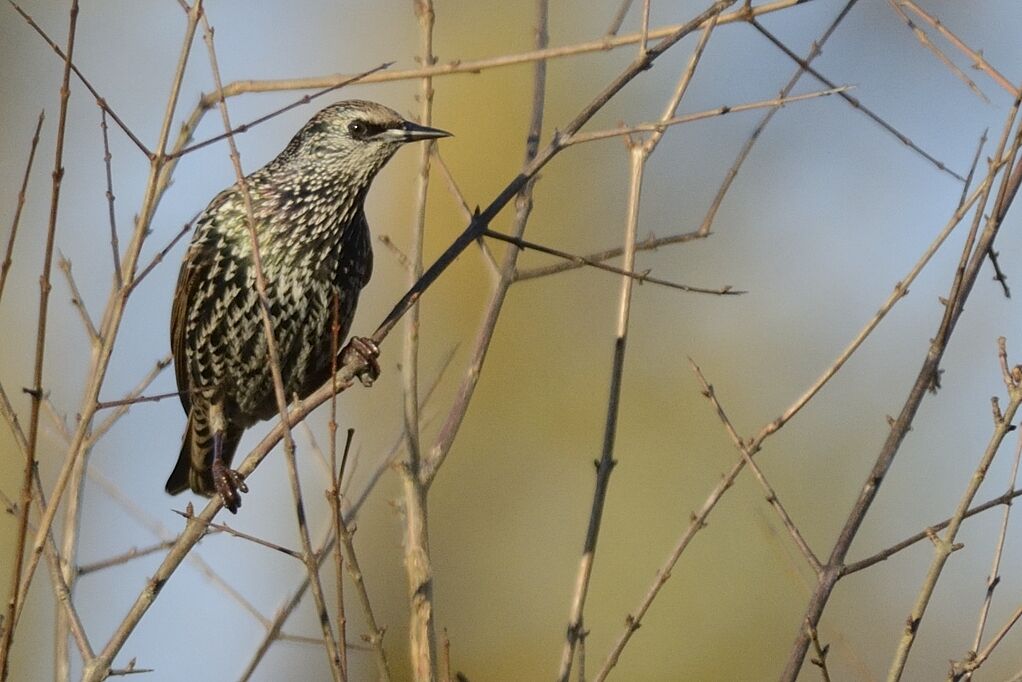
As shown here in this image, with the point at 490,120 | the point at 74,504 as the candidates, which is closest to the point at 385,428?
the point at 490,120

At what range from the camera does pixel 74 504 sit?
3387 millimetres

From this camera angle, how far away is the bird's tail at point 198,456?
492 cm

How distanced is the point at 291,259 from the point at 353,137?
49cm

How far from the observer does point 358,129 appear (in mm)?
4324

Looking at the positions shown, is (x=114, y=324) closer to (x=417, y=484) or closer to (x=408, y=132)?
(x=417, y=484)

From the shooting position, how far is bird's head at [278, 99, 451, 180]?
4242 millimetres

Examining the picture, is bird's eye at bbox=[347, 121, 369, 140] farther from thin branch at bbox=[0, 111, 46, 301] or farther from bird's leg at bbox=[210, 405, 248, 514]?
thin branch at bbox=[0, 111, 46, 301]

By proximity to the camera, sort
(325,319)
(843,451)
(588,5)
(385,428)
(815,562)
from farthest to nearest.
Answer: (588,5)
(843,451)
(385,428)
(325,319)
(815,562)

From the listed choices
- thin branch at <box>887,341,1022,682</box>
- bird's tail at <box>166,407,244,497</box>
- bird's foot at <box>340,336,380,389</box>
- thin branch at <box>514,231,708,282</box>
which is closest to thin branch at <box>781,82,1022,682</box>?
thin branch at <box>887,341,1022,682</box>

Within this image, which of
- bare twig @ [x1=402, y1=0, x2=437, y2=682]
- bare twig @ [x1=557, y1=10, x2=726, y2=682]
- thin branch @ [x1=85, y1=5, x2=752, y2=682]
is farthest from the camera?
bare twig @ [x1=402, y1=0, x2=437, y2=682]

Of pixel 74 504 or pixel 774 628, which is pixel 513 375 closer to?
pixel 774 628

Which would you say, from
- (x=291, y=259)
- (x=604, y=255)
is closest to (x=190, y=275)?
(x=291, y=259)

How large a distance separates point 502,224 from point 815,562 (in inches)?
218

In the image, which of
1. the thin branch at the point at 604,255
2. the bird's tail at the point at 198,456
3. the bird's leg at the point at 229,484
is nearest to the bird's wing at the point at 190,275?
the bird's leg at the point at 229,484
